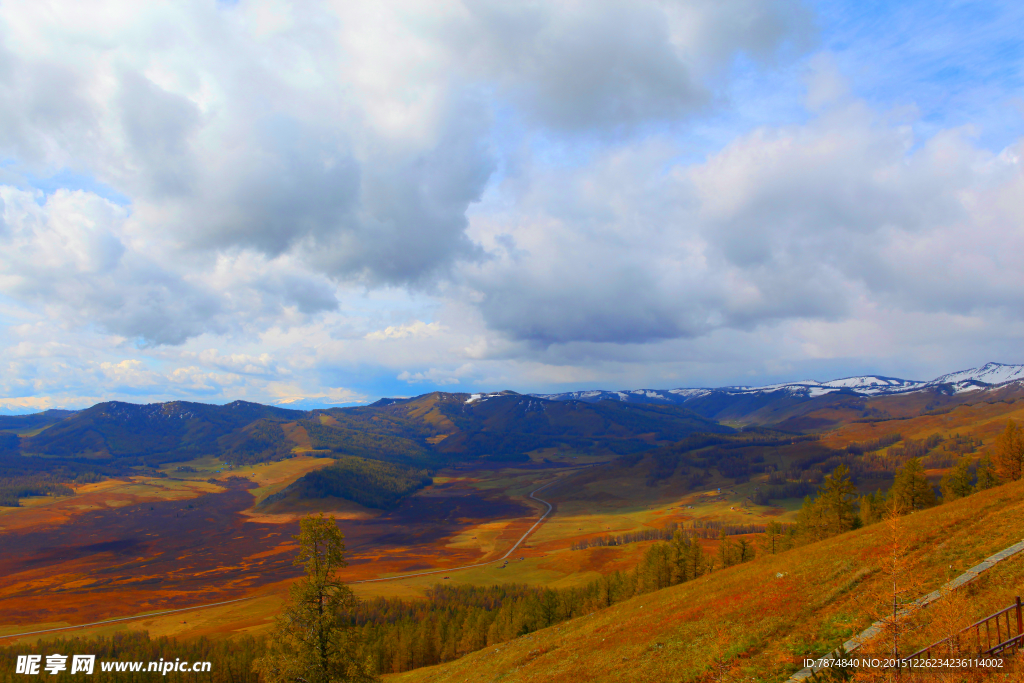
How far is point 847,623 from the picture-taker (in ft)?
87.9

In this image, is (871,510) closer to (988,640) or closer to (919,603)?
(919,603)

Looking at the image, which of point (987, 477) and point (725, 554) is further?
point (987, 477)

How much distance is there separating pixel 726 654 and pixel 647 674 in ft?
15.8

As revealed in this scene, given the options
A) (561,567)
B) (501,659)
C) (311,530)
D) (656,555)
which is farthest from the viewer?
(561,567)

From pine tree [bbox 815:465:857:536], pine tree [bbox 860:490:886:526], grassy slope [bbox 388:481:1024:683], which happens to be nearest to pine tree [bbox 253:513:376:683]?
grassy slope [bbox 388:481:1024:683]

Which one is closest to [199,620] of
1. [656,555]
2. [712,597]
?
[656,555]

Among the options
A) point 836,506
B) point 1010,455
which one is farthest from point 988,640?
point 1010,455

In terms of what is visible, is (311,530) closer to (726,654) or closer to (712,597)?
(726,654)

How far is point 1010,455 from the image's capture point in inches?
3086

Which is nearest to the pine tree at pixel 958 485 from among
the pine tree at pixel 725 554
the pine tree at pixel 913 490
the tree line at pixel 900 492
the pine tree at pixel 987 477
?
the tree line at pixel 900 492

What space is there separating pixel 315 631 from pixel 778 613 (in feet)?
105

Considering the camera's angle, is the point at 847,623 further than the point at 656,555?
No

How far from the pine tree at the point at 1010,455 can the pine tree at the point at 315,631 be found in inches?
4079

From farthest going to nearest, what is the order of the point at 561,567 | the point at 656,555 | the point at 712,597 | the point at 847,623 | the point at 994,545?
the point at 561,567
the point at 656,555
the point at 712,597
the point at 994,545
the point at 847,623
